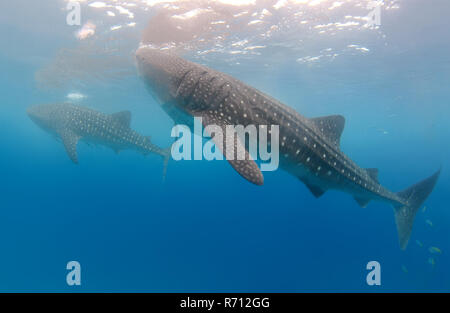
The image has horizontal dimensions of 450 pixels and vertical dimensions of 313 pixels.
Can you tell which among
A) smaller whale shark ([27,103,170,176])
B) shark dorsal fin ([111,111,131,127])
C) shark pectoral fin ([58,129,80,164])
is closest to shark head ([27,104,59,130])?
smaller whale shark ([27,103,170,176])

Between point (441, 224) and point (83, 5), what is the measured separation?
26600 mm

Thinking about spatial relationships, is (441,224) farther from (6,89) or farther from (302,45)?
(6,89)

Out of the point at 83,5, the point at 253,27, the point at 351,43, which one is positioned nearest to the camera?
the point at 83,5

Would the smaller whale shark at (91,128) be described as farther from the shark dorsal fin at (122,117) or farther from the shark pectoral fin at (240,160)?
the shark pectoral fin at (240,160)

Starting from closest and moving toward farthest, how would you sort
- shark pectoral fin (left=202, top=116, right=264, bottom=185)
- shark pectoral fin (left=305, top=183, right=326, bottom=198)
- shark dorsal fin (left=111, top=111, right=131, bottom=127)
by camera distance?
1. shark pectoral fin (left=202, top=116, right=264, bottom=185)
2. shark pectoral fin (left=305, top=183, right=326, bottom=198)
3. shark dorsal fin (left=111, top=111, right=131, bottom=127)

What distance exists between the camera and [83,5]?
36.9ft

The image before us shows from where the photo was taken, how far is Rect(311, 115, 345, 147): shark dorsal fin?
216 inches

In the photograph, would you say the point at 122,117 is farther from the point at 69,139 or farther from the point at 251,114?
the point at 251,114

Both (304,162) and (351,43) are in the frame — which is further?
(351,43)

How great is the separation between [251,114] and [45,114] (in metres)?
11.3

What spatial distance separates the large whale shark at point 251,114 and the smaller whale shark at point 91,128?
6.17 meters

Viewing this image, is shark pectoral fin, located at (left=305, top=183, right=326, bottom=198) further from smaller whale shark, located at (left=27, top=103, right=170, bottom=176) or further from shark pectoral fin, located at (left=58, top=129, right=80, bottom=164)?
shark pectoral fin, located at (left=58, top=129, right=80, bottom=164)

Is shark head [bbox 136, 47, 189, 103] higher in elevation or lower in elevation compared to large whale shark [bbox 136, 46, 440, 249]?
higher
